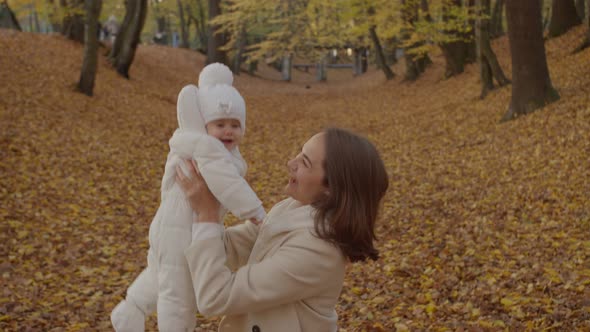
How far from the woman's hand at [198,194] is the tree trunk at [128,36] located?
868 inches

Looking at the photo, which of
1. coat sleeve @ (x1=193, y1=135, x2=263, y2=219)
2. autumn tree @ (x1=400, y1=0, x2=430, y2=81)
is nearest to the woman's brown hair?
coat sleeve @ (x1=193, y1=135, x2=263, y2=219)

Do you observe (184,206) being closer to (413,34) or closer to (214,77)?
(214,77)

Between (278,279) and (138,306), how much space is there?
0.94 metres

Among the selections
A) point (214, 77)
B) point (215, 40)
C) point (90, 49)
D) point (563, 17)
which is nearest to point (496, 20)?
point (563, 17)

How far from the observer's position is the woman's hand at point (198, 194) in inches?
95.0

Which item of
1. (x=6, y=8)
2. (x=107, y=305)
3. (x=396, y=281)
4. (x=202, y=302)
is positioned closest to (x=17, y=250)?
(x=107, y=305)

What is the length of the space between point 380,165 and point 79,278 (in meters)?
5.65

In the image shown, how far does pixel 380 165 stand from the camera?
2350 millimetres

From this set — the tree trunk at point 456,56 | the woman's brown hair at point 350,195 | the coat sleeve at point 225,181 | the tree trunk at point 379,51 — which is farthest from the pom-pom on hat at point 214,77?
the tree trunk at point 379,51

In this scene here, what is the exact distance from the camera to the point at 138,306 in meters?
2.84

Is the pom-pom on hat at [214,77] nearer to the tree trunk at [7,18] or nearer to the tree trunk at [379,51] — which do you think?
the tree trunk at [7,18]

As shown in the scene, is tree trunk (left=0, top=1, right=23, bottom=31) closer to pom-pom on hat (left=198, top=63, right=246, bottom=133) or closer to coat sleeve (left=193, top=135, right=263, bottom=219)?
pom-pom on hat (left=198, top=63, right=246, bottom=133)

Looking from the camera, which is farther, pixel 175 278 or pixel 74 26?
pixel 74 26

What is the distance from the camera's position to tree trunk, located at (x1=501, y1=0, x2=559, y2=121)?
13078 mm
